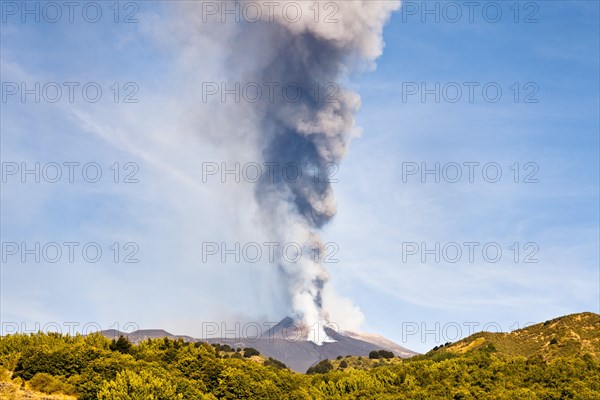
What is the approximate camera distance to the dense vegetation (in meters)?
60.1

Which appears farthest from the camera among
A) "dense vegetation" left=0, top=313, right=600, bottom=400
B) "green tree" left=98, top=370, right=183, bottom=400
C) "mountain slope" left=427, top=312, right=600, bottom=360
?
"mountain slope" left=427, top=312, right=600, bottom=360

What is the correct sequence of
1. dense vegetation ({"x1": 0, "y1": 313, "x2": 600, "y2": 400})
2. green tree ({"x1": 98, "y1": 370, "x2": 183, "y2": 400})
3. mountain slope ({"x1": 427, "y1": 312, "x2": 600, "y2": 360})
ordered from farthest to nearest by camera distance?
mountain slope ({"x1": 427, "y1": 312, "x2": 600, "y2": 360})
dense vegetation ({"x1": 0, "y1": 313, "x2": 600, "y2": 400})
green tree ({"x1": 98, "y1": 370, "x2": 183, "y2": 400})

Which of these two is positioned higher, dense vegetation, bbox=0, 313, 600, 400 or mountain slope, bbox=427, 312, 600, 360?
mountain slope, bbox=427, 312, 600, 360

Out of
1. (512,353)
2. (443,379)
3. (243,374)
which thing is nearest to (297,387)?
(243,374)

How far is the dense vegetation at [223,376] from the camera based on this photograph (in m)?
60.1

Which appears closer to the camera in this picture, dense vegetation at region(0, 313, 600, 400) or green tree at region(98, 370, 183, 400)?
green tree at region(98, 370, 183, 400)

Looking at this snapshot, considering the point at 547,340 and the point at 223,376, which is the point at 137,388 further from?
the point at 547,340

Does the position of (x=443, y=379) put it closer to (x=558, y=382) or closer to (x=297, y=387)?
(x=558, y=382)

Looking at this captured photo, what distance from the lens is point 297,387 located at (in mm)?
82750

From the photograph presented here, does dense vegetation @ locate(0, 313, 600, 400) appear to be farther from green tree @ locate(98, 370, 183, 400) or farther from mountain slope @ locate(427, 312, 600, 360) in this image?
mountain slope @ locate(427, 312, 600, 360)

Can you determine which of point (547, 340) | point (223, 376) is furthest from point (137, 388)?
point (547, 340)

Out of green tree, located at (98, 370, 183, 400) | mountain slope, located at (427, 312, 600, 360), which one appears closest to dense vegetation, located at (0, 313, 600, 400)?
green tree, located at (98, 370, 183, 400)

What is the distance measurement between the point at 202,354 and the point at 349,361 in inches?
3963

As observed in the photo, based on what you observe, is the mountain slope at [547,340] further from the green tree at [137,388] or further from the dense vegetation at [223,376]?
the green tree at [137,388]
